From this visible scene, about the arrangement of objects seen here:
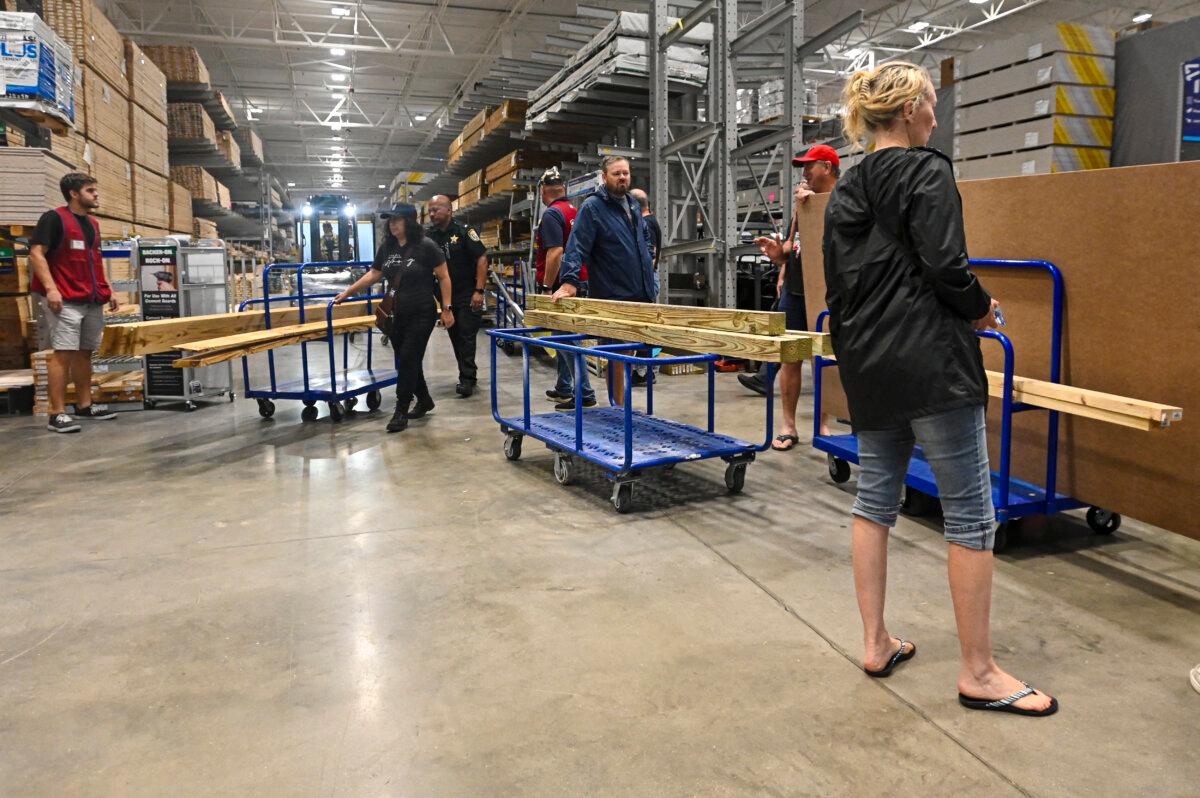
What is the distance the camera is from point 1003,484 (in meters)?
3.30

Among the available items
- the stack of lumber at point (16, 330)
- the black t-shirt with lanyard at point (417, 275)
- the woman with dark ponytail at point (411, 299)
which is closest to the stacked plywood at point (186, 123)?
the stack of lumber at point (16, 330)

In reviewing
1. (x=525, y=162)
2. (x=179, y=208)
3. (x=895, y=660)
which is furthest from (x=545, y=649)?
(x=179, y=208)

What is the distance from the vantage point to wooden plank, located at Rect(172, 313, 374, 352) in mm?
5113

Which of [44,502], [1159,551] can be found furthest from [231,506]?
[1159,551]

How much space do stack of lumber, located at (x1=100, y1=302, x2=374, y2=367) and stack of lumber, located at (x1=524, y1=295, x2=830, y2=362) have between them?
6.37 feet

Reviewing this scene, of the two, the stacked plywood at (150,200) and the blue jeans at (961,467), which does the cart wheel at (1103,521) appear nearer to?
the blue jeans at (961,467)

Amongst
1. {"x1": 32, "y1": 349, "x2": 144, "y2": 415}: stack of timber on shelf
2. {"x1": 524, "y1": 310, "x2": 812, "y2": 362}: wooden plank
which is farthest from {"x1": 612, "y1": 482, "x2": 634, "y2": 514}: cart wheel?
{"x1": 32, "y1": 349, "x2": 144, "y2": 415}: stack of timber on shelf

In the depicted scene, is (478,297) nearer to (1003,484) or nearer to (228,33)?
(1003,484)

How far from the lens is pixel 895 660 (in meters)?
2.46

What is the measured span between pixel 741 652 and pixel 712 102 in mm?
6733

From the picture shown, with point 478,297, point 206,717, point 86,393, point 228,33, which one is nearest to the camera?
point 206,717

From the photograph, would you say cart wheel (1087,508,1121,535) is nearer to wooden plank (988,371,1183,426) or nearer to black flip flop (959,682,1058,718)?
wooden plank (988,371,1183,426)

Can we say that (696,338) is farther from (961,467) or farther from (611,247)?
(961,467)

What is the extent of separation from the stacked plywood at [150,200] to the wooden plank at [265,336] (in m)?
4.37
